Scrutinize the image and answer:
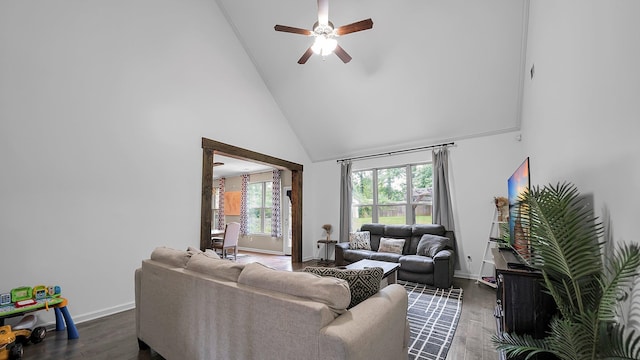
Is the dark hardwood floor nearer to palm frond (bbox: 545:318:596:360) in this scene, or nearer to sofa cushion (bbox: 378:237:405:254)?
palm frond (bbox: 545:318:596:360)

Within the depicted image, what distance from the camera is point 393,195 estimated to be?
5.53 meters

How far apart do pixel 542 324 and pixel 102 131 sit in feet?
14.7

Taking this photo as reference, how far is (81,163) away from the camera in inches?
111

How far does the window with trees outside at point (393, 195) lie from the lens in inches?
202

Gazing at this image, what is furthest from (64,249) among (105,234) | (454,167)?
(454,167)

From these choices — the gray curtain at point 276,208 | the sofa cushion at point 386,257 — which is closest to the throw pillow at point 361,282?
the sofa cushion at point 386,257

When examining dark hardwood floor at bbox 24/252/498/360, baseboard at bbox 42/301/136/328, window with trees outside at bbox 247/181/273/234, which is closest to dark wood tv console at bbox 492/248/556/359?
dark hardwood floor at bbox 24/252/498/360

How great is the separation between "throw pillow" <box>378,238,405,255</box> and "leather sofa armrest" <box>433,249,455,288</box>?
2.88ft

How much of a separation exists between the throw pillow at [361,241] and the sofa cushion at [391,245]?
0.30 metres

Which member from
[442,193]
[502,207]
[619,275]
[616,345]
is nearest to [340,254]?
[442,193]

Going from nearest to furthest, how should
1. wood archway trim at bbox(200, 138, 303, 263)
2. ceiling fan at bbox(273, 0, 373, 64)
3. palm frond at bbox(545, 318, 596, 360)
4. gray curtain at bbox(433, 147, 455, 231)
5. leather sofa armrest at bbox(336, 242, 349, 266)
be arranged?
palm frond at bbox(545, 318, 596, 360) < ceiling fan at bbox(273, 0, 373, 64) < wood archway trim at bbox(200, 138, 303, 263) < gray curtain at bbox(433, 147, 455, 231) < leather sofa armrest at bbox(336, 242, 349, 266)

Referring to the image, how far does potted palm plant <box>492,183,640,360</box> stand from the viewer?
92 centimetres

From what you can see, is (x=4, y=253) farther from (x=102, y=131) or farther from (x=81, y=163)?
(x=102, y=131)

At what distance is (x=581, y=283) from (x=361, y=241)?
400cm
